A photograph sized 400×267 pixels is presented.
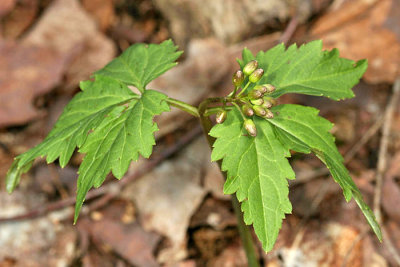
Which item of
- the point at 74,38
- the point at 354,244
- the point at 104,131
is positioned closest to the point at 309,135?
the point at 104,131

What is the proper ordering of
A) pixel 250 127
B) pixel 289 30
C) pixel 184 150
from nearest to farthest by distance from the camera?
pixel 250 127 → pixel 184 150 → pixel 289 30

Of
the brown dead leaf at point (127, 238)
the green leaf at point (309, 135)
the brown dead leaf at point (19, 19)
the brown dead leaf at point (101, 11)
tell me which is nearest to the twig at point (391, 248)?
the green leaf at point (309, 135)

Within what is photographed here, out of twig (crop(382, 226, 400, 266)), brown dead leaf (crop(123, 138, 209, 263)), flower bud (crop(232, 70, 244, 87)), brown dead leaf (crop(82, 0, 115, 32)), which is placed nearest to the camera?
flower bud (crop(232, 70, 244, 87))

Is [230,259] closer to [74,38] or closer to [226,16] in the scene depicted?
[226,16]

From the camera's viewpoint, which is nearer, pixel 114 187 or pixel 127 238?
pixel 127 238

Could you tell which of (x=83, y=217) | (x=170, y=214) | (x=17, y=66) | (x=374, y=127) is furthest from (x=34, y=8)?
(x=374, y=127)

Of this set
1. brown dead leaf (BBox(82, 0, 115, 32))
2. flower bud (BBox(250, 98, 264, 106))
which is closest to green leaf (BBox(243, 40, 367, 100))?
flower bud (BBox(250, 98, 264, 106))

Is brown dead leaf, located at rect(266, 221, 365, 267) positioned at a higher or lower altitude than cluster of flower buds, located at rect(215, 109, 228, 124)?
lower

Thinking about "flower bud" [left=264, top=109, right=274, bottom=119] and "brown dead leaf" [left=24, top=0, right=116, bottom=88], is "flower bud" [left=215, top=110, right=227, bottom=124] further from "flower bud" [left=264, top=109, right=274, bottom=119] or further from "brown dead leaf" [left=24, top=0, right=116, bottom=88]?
"brown dead leaf" [left=24, top=0, right=116, bottom=88]
